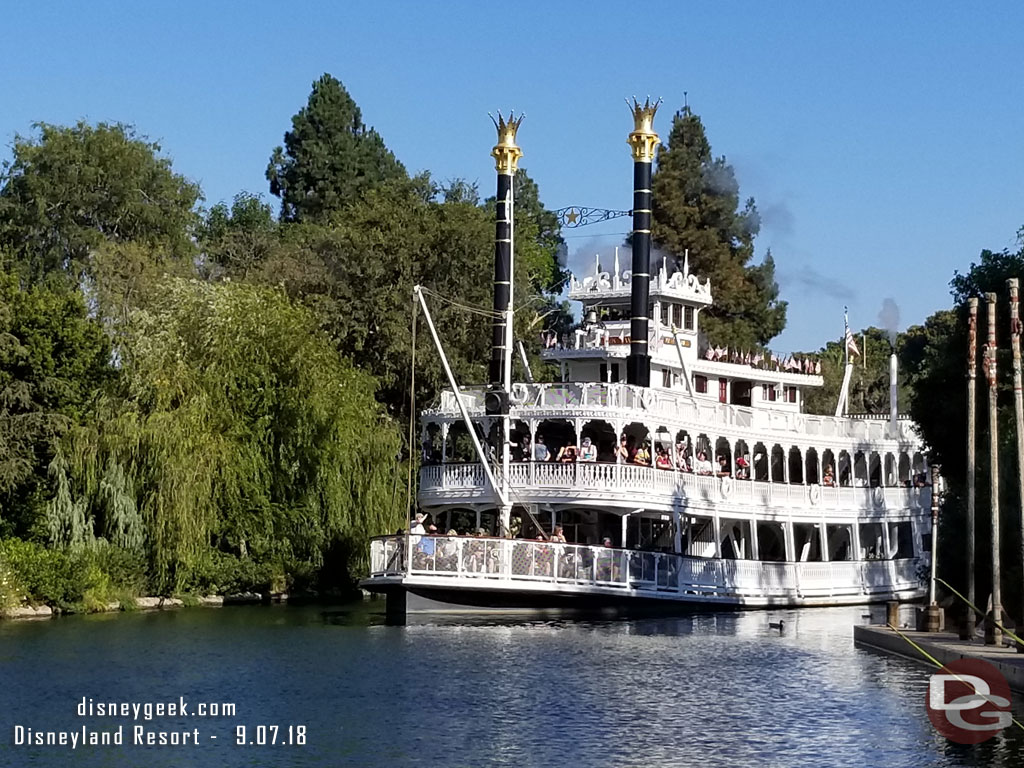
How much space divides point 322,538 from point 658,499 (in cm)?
1048

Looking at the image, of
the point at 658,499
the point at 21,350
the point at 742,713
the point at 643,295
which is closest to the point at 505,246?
the point at 643,295

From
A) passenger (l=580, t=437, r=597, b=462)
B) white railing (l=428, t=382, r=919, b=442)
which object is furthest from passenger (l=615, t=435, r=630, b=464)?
white railing (l=428, t=382, r=919, b=442)

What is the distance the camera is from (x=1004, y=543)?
3762cm

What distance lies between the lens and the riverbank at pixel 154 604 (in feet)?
141

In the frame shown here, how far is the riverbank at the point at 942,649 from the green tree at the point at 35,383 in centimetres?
2141

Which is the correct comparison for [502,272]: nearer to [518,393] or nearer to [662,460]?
[518,393]

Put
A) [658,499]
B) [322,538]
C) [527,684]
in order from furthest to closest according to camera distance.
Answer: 1. [322,538]
2. [658,499]
3. [527,684]

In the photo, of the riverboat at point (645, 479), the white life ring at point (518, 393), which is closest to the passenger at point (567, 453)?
the riverboat at point (645, 479)

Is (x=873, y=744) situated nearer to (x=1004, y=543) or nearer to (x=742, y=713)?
(x=742, y=713)

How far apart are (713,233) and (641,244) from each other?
45.3m

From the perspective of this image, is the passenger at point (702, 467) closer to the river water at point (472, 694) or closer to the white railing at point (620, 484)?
the white railing at point (620, 484)

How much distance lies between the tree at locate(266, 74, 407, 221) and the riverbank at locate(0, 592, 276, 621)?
147 feet

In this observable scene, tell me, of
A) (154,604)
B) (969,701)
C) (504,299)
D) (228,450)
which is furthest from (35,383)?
(969,701)

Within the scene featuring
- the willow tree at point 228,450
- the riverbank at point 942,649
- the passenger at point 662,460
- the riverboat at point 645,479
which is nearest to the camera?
the riverbank at point 942,649
